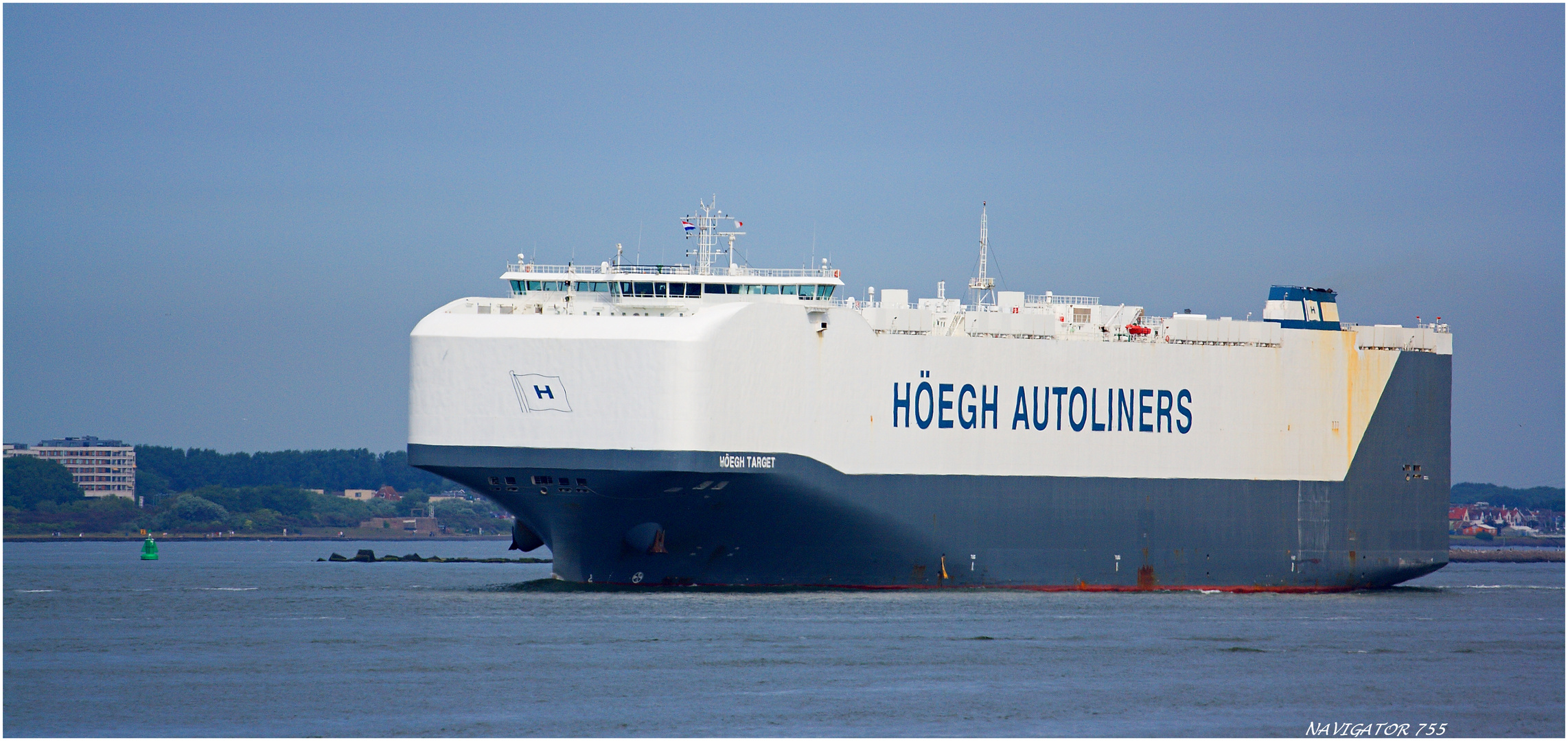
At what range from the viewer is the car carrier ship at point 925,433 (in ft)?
125

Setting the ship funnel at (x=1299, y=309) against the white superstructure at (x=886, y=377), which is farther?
the ship funnel at (x=1299, y=309)

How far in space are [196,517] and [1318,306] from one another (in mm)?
96551

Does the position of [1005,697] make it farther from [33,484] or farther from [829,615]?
[33,484]

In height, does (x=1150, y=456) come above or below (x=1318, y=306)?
below

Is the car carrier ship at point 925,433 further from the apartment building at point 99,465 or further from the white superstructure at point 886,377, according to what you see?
the apartment building at point 99,465

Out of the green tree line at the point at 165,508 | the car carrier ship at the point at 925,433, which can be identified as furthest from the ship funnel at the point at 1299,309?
the green tree line at the point at 165,508

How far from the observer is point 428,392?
38500 mm

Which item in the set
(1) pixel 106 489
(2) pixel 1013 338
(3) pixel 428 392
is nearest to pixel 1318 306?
(2) pixel 1013 338

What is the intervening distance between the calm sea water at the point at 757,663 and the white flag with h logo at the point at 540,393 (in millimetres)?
4000

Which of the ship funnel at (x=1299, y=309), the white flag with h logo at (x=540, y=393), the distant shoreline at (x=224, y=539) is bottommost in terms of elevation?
the distant shoreline at (x=224, y=539)

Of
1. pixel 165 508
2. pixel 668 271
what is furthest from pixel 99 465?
pixel 668 271

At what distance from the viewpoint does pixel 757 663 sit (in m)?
30.4

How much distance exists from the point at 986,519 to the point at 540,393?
35.8 ft

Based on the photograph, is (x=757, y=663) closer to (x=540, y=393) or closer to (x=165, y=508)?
(x=540, y=393)
